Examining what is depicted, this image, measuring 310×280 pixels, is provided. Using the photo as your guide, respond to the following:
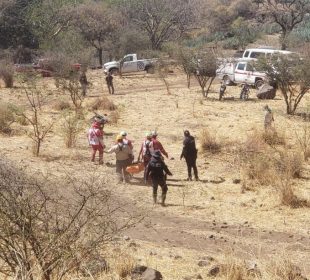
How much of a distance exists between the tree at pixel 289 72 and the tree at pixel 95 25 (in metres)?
22.2

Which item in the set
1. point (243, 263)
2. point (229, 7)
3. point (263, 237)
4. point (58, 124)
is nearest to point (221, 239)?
point (263, 237)

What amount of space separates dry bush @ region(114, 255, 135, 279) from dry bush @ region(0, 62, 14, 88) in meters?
21.4

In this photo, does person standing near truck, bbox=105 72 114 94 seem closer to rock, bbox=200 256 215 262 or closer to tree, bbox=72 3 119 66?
tree, bbox=72 3 119 66

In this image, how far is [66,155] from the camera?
553 inches

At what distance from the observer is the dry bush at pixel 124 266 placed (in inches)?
264

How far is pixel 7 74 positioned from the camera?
2661 centimetres

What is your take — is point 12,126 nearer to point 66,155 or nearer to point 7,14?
point 66,155

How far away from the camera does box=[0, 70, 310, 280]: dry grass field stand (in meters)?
7.62

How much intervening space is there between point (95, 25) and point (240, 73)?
19033 millimetres

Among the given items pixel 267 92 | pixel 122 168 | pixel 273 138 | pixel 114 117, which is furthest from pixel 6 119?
pixel 267 92

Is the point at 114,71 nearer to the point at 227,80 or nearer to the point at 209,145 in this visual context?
the point at 227,80

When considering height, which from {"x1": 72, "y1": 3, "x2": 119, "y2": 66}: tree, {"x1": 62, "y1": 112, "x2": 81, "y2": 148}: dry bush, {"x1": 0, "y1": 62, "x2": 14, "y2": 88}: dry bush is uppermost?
{"x1": 72, "y1": 3, "x2": 119, "y2": 66}: tree

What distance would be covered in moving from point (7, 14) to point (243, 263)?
39499mm

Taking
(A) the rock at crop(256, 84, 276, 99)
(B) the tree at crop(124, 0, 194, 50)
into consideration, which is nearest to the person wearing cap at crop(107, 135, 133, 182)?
(A) the rock at crop(256, 84, 276, 99)
